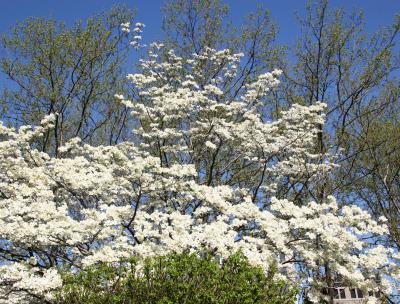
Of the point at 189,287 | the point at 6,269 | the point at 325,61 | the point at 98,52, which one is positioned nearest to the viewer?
the point at 189,287

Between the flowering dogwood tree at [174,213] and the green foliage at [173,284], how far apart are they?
179cm

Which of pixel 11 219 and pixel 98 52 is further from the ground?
pixel 98 52

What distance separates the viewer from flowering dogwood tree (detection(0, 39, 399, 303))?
1181 centimetres

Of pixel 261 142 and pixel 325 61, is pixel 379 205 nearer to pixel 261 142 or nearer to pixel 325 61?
pixel 325 61

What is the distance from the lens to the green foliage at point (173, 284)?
881 cm

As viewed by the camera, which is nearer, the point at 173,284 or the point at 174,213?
the point at 173,284

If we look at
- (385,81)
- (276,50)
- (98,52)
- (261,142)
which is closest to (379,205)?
(385,81)

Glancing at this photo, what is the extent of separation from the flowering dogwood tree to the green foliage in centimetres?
179

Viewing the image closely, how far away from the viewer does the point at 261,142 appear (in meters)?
17.1

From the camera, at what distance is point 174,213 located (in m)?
12.5

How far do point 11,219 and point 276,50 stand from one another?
1433cm

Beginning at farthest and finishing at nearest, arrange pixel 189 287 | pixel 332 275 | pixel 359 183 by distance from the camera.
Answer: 1. pixel 359 183
2. pixel 332 275
3. pixel 189 287

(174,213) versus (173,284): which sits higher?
(174,213)

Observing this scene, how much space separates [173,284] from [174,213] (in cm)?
371
